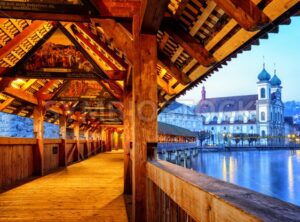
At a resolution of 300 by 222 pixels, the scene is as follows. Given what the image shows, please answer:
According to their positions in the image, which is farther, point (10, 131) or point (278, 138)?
point (278, 138)

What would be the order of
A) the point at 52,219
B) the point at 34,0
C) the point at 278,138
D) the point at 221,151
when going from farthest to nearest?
the point at 278,138 < the point at 221,151 < the point at 52,219 < the point at 34,0

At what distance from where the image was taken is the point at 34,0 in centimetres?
537

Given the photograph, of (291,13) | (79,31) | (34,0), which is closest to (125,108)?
(79,31)

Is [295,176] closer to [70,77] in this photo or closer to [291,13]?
[70,77]

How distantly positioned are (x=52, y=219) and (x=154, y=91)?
3.37 meters

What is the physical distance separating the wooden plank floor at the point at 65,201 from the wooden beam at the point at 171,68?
3.17 meters

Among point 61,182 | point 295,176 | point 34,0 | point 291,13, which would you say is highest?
point 34,0

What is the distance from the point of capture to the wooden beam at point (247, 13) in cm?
372

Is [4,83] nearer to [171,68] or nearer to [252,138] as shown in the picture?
[171,68]

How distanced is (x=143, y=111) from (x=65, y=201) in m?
4.43

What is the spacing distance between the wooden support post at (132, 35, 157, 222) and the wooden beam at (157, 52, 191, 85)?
2549 mm

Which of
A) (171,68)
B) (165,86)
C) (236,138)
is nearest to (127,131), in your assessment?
(165,86)

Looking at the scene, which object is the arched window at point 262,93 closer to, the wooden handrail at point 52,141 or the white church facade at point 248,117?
the white church facade at point 248,117

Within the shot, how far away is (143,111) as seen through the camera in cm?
484
